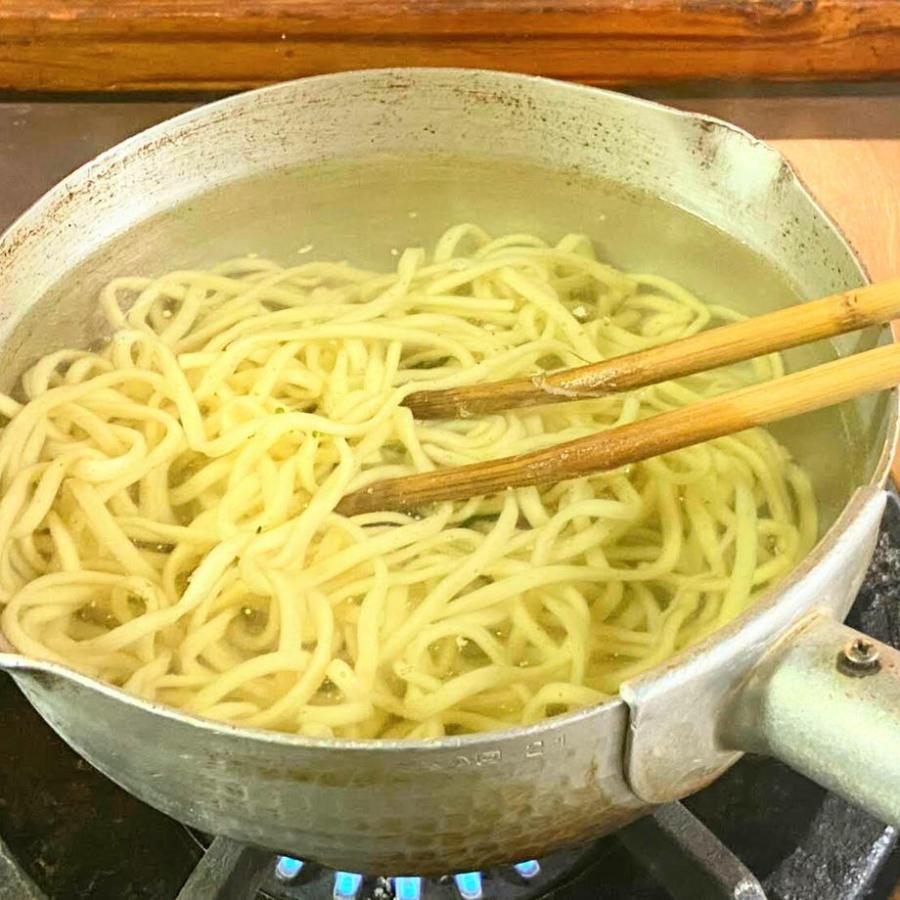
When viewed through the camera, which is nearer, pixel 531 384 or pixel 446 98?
pixel 531 384

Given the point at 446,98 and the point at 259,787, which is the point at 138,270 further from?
the point at 259,787

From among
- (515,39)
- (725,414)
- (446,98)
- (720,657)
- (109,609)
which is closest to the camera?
(720,657)

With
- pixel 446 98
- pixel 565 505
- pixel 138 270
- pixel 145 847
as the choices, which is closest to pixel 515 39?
pixel 446 98

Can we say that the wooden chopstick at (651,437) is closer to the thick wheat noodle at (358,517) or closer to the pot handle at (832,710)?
the thick wheat noodle at (358,517)

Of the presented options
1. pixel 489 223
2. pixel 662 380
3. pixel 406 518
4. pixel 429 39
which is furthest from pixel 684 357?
pixel 429 39

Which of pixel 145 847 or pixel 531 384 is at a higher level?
pixel 531 384

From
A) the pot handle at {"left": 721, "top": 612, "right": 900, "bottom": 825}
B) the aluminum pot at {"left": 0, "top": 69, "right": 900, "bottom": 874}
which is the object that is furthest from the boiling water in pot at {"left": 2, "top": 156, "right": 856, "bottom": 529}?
the pot handle at {"left": 721, "top": 612, "right": 900, "bottom": 825}

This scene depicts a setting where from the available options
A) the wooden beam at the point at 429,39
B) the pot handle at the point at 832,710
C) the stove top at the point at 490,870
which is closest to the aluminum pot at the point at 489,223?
the pot handle at the point at 832,710
